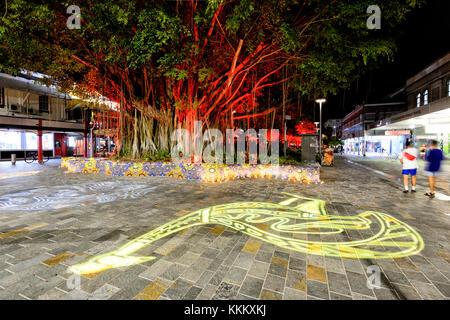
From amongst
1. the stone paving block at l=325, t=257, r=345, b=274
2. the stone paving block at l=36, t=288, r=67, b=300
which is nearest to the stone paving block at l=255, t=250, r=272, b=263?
the stone paving block at l=325, t=257, r=345, b=274

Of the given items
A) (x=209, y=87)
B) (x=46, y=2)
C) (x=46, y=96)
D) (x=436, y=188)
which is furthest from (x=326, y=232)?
(x=46, y=96)

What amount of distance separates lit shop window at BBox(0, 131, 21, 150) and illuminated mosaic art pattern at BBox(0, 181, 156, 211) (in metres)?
20.5

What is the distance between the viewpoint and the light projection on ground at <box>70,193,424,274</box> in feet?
9.89

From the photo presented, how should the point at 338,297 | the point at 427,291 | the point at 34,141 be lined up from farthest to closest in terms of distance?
1. the point at 34,141
2. the point at 427,291
3. the point at 338,297

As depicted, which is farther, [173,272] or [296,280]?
[173,272]

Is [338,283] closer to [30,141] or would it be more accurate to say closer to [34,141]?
[30,141]

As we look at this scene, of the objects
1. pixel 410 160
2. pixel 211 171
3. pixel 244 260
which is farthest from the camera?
pixel 211 171

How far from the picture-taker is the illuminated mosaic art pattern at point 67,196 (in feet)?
18.1

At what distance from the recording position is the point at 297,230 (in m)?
3.92

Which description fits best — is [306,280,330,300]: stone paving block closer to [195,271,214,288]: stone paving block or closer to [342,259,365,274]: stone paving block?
[342,259,365,274]: stone paving block

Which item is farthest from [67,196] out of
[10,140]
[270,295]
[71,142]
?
[71,142]

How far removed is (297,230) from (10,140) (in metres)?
29.7

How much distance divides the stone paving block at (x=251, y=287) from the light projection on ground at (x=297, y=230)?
1.03m
